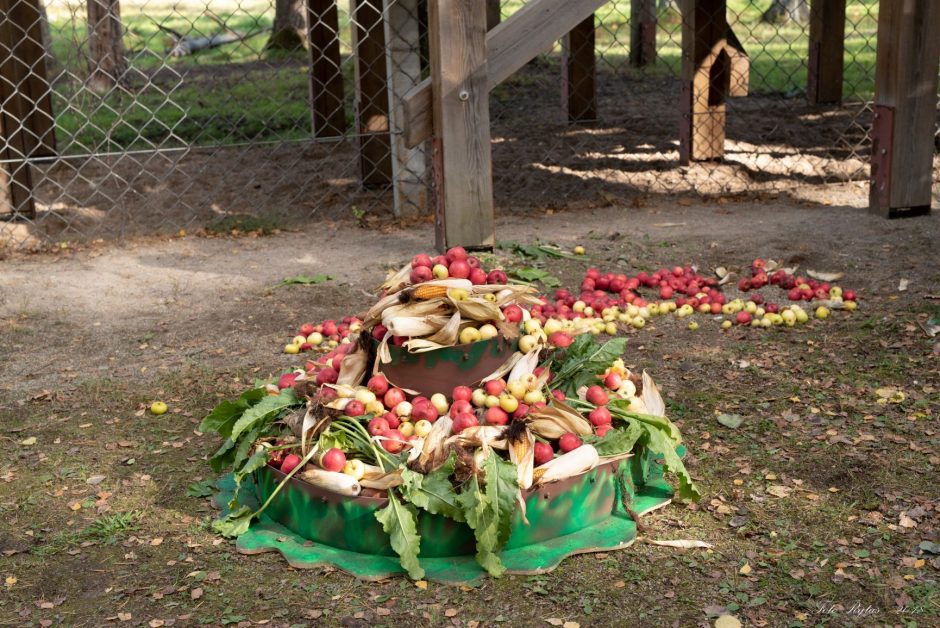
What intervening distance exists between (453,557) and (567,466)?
42 centimetres

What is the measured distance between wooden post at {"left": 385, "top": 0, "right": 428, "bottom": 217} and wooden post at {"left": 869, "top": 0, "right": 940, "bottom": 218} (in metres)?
2.68

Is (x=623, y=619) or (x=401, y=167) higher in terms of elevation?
(x=401, y=167)

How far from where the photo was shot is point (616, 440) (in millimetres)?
3406

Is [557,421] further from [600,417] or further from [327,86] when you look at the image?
[327,86]

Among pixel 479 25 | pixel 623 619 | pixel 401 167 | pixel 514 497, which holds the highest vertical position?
pixel 479 25

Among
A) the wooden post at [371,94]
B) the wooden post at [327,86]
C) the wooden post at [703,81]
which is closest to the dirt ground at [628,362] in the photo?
the wooden post at [371,94]

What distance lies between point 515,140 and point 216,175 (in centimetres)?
231

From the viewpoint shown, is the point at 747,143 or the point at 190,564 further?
the point at 747,143

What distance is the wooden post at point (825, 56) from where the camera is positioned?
9.38 m

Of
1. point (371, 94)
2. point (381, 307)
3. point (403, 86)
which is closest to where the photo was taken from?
point (381, 307)

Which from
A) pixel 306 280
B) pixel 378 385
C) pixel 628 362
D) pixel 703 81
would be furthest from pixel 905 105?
pixel 378 385

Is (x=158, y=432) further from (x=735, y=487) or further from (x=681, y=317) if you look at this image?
(x=681, y=317)

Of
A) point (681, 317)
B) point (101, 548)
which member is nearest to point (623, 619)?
point (101, 548)

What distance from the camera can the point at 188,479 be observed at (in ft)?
12.6
